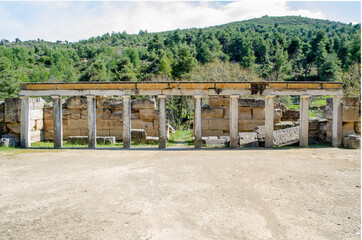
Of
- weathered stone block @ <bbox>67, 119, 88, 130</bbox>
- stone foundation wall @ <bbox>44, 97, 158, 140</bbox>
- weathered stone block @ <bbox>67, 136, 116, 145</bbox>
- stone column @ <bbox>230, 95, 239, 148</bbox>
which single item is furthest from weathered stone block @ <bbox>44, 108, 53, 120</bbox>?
stone column @ <bbox>230, 95, 239, 148</bbox>

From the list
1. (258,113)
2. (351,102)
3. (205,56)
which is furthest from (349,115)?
(205,56)

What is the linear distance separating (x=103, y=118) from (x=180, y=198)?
A: 39.9ft

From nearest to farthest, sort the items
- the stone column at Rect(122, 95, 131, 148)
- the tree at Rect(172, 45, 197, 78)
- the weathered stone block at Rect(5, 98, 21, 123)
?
1. the stone column at Rect(122, 95, 131, 148)
2. the weathered stone block at Rect(5, 98, 21, 123)
3. the tree at Rect(172, 45, 197, 78)

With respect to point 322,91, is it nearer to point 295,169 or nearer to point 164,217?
point 295,169

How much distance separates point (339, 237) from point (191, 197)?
3.10 m

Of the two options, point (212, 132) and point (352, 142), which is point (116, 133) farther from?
point (352, 142)

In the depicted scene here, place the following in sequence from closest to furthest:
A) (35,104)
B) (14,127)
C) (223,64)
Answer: (14,127) < (35,104) < (223,64)

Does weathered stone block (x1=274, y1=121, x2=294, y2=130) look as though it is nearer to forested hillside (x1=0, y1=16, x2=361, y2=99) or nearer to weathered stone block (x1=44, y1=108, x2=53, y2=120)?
forested hillside (x1=0, y1=16, x2=361, y2=99)

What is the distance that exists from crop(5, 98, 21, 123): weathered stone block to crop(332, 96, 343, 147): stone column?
17.8m

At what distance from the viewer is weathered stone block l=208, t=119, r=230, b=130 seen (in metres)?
16.9

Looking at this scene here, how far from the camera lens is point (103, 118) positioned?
55.8 feet

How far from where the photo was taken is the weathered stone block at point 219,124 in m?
16.9

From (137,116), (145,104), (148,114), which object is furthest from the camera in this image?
(137,116)

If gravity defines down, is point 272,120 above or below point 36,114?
below
